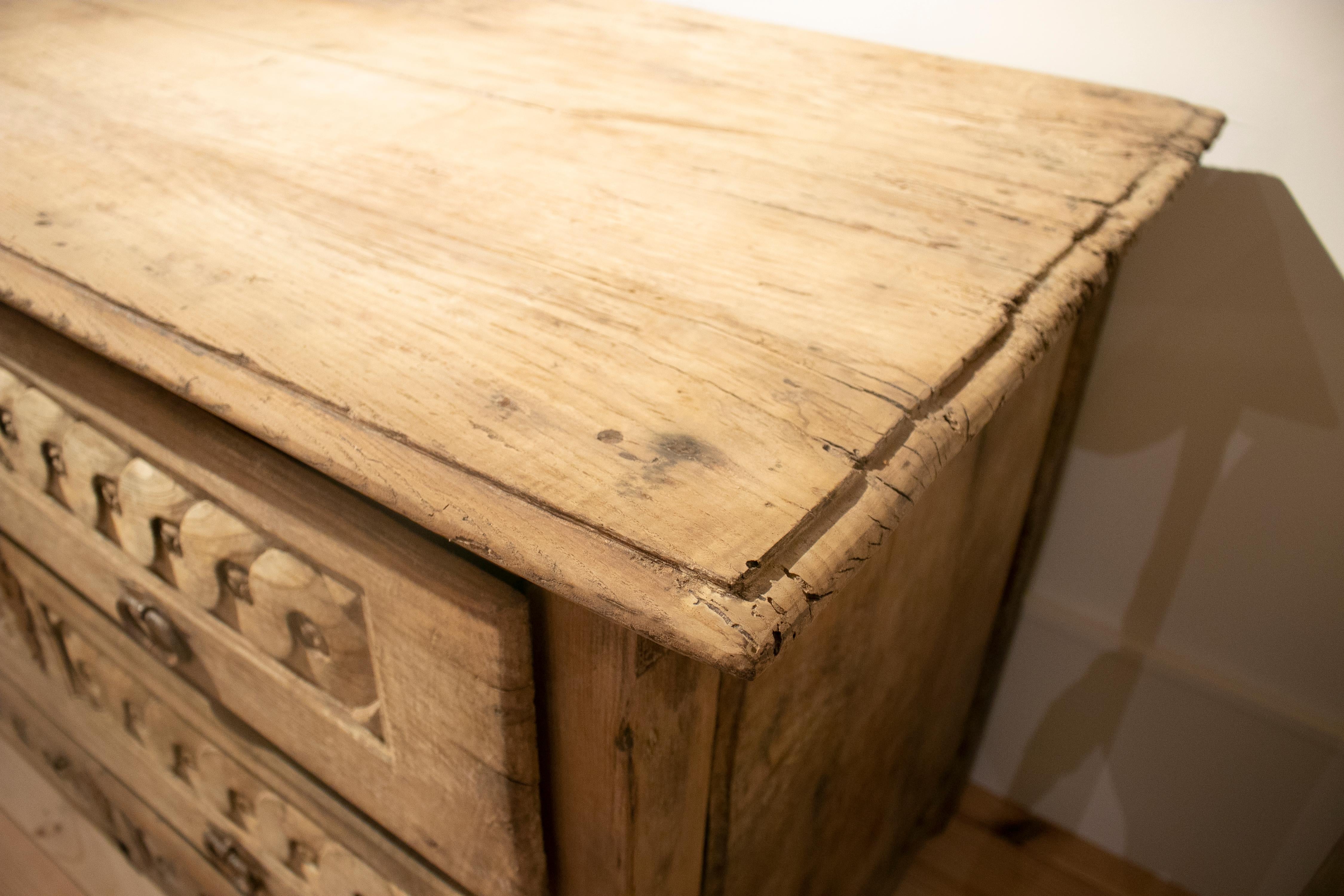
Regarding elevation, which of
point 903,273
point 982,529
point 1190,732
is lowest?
point 1190,732

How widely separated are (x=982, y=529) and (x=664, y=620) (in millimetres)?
496

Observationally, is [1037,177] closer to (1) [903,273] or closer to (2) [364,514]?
(1) [903,273]

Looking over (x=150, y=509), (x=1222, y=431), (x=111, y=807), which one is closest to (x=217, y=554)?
(x=150, y=509)

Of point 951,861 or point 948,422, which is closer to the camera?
point 948,422

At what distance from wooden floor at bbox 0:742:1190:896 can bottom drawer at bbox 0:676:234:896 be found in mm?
41

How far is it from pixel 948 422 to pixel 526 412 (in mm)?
163

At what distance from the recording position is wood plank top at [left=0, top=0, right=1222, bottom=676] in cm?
31

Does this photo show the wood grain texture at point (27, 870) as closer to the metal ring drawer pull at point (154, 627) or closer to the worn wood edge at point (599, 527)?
the metal ring drawer pull at point (154, 627)

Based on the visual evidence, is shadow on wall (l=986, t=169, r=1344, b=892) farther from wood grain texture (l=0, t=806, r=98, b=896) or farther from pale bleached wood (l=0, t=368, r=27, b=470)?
wood grain texture (l=0, t=806, r=98, b=896)

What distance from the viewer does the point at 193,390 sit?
1.20 feet

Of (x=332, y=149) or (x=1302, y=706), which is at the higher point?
(x=332, y=149)

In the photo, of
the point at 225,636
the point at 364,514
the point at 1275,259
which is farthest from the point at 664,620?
the point at 1275,259

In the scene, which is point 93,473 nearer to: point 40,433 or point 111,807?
point 40,433

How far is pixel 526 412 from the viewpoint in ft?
1.12
